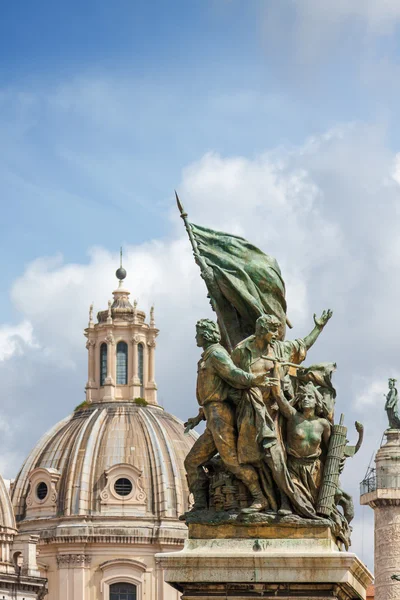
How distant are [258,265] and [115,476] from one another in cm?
11675

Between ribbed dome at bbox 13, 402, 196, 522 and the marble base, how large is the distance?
383 feet

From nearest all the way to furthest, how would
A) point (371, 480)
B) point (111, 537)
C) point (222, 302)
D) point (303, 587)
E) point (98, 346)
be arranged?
point (303, 587) < point (222, 302) < point (371, 480) < point (111, 537) < point (98, 346)

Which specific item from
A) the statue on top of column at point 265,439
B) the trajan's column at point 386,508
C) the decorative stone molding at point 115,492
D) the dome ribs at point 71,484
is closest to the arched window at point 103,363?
the dome ribs at point 71,484

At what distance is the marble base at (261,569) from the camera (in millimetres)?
17891

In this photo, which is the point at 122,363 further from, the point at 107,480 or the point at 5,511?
the point at 5,511

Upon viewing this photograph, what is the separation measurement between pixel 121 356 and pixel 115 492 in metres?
15.1

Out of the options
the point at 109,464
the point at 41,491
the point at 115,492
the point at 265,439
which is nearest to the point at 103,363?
the point at 109,464

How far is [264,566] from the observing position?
17.9 m

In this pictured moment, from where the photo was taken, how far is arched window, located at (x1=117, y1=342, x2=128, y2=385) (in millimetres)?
147000

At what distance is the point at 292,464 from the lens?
18625 mm

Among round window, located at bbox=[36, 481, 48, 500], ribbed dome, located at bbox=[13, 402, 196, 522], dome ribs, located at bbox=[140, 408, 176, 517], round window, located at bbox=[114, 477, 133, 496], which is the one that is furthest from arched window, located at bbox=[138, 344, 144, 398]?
round window, located at bbox=[36, 481, 48, 500]

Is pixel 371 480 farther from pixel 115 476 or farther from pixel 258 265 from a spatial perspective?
pixel 258 265

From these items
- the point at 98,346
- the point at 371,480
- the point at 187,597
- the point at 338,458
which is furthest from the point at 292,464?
the point at 98,346

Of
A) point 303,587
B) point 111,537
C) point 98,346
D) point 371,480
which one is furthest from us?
point 98,346
